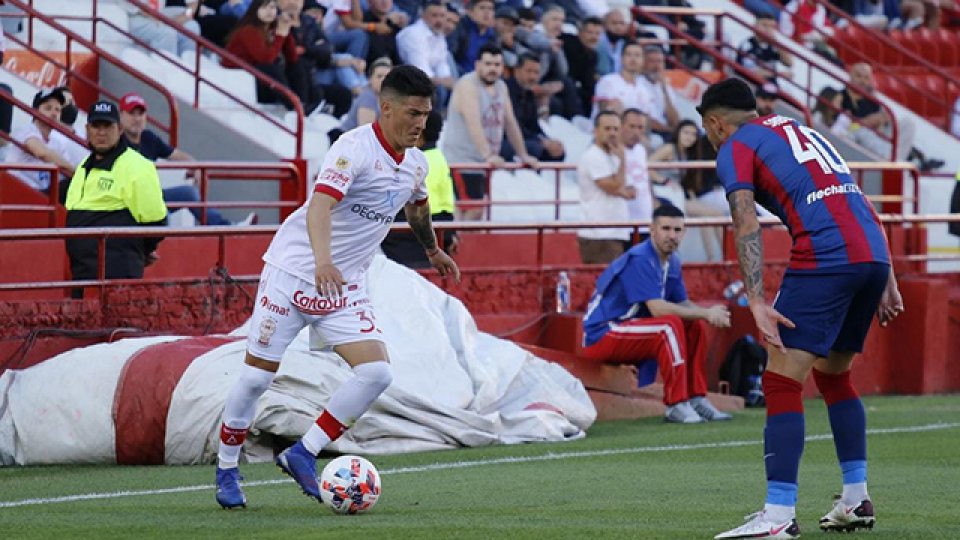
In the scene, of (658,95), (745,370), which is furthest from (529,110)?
(745,370)

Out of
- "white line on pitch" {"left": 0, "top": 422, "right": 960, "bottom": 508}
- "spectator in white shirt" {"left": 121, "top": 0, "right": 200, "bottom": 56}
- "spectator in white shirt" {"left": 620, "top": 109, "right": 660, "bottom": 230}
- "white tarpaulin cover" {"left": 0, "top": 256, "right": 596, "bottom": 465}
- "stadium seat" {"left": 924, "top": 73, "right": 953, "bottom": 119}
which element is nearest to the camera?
"white line on pitch" {"left": 0, "top": 422, "right": 960, "bottom": 508}

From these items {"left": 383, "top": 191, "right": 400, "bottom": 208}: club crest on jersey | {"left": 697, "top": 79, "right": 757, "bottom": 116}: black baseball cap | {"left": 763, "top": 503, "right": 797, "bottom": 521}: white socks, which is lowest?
{"left": 763, "top": 503, "right": 797, "bottom": 521}: white socks

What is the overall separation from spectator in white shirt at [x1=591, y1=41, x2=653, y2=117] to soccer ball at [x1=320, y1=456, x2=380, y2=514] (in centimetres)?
1305

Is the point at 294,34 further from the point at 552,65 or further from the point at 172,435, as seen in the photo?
the point at 172,435

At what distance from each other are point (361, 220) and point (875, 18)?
23543 millimetres

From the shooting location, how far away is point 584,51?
23203 mm

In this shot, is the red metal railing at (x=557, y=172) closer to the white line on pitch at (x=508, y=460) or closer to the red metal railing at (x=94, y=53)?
the red metal railing at (x=94, y=53)

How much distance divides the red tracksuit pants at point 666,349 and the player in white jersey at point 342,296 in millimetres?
5660

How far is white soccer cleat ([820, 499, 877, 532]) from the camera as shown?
8375mm

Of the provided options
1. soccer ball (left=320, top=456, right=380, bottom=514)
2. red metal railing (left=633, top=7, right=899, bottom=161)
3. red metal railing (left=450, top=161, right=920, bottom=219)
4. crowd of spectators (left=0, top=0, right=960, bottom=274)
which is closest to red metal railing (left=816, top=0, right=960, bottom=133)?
red metal railing (left=633, top=7, right=899, bottom=161)

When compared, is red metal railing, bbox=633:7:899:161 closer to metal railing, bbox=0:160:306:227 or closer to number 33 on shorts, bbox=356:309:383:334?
metal railing, bbox=0:160:306:227

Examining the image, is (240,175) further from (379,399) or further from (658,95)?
(658,95)

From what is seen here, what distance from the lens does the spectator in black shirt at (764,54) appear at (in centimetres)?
2680

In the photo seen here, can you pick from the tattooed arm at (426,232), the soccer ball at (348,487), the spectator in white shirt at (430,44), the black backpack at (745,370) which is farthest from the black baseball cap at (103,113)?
the spectator in white shirt at (430,44)
